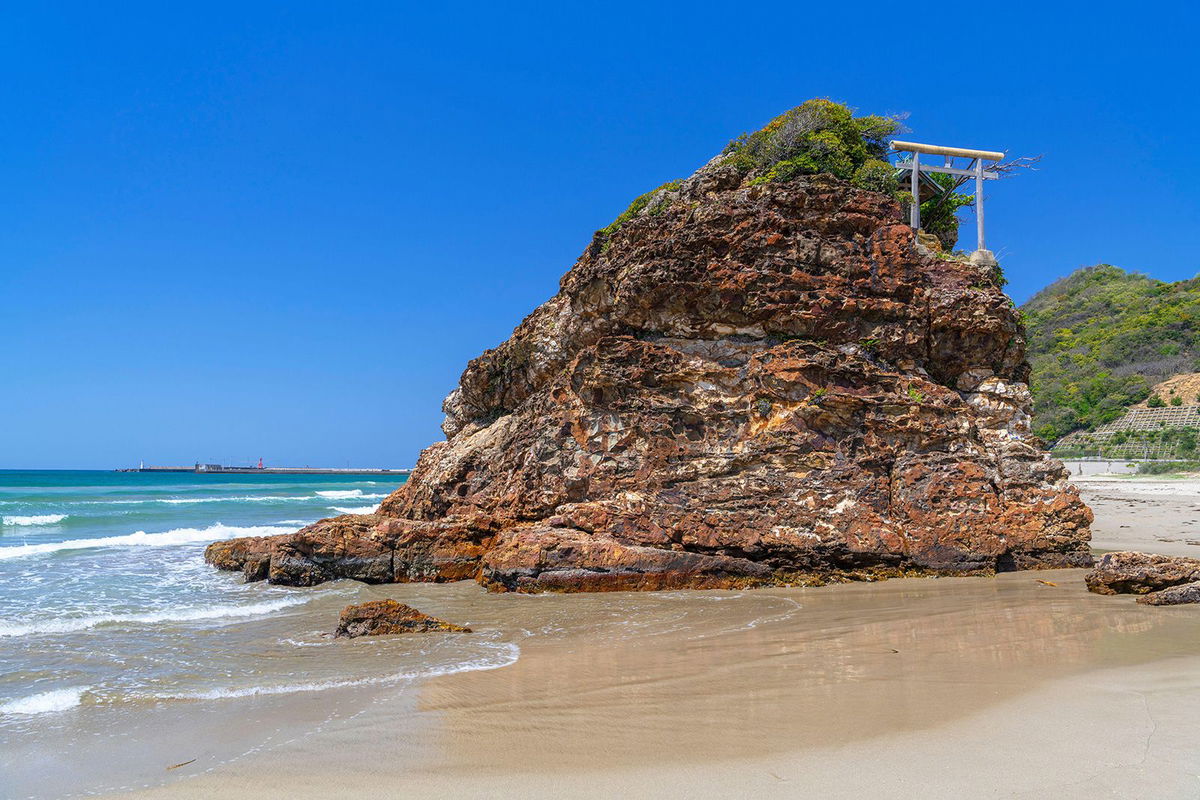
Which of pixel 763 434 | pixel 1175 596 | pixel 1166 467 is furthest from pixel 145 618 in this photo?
pixel 1166 467

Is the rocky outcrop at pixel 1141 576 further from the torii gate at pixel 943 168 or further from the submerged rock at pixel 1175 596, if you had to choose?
the torii gate at pixel 943 168

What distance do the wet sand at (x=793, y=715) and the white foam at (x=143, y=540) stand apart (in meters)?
16.5

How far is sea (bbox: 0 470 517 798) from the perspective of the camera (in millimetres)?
4984

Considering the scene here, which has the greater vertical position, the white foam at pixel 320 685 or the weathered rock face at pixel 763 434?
the weathered rock face at pixel 763 434

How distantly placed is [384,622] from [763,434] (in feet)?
21.6

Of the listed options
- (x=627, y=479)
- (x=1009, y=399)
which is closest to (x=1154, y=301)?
(x=1009, y=399)

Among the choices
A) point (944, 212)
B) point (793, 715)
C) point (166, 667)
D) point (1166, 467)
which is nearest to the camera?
point (793, 715)

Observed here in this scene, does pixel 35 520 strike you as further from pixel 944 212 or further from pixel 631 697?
pixel 944 212

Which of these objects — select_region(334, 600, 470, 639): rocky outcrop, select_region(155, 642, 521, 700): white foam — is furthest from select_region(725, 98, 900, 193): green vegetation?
select_region(155, 642, 521, 700): white foam

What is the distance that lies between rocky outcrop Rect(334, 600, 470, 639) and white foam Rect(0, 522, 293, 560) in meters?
A: 13.4

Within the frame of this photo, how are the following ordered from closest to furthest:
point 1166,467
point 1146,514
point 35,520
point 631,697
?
point 631,697 → point 1146,514 → point 35,520 → point 1166,467

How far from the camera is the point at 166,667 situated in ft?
23.9

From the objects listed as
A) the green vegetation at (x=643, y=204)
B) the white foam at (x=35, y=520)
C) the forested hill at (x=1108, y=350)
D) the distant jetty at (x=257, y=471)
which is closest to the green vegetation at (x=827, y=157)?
the green vegetation at (x=643, y=204)

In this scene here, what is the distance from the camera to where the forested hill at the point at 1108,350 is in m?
52.8
